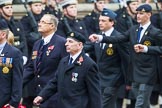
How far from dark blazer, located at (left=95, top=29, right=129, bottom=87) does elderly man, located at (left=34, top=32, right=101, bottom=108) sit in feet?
9.09

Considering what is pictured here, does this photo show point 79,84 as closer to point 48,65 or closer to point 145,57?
point 48,65

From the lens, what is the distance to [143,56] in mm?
13039

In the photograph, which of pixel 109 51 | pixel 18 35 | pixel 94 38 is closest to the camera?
pixel 94 38

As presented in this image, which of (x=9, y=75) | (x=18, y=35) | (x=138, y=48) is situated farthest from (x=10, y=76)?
(x=18, y=35)

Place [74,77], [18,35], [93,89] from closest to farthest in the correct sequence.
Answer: [93,89]
[74,77]
[18,35]

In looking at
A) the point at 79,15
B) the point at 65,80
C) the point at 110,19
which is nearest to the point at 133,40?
the point at 110,19

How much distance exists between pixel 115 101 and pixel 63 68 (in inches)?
121

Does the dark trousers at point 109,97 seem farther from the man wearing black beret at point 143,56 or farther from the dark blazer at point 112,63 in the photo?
the man wearing black beret at point 143,56

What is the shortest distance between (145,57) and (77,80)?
301 centimetres

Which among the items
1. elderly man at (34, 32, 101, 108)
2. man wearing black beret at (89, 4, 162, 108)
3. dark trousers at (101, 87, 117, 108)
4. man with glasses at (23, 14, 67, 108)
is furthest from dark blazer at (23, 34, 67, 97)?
dark trousers at (101, 87, 117, 108)

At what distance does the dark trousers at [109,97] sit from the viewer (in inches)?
509

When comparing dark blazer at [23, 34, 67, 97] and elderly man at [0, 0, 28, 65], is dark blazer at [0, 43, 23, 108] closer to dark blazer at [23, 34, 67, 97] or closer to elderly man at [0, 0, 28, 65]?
dark blazer at [23, 34, 67, 97]

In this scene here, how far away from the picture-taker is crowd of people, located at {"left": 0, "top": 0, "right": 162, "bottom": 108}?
33.6 ft

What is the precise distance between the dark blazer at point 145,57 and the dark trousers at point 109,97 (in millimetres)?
406
